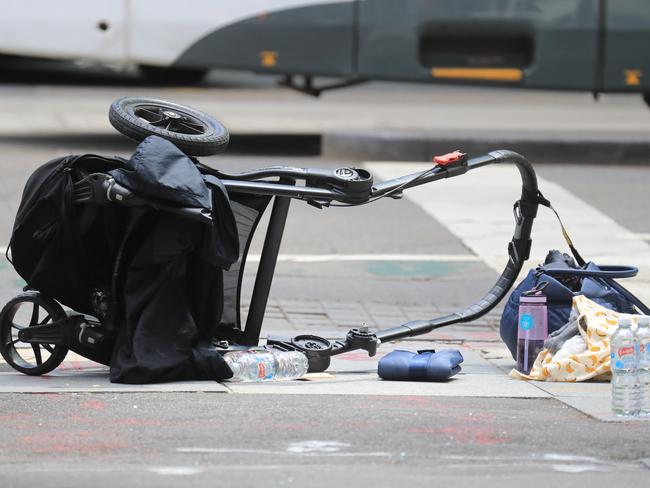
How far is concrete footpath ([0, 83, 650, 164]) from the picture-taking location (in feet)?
51.3

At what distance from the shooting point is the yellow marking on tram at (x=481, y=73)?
15.1 meters

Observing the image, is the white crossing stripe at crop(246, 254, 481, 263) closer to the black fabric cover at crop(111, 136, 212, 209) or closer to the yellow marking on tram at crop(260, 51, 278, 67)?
the black fabric cover at crop(111, 136, 212, 209)

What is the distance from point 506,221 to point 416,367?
5182 mm

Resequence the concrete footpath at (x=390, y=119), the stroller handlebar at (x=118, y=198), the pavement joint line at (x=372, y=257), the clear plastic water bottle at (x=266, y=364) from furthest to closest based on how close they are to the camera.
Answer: the concrete footpath at (x=390, y=119) → the pavement joint line at (x=372, y=257) → the clear plastic water bottle at (x=266, y=364) → the stroller handlebar at (x=118, y=198)

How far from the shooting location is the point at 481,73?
15102 millimetres

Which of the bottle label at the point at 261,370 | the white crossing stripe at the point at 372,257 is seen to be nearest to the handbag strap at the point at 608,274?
the bottle label at the point at 261,370

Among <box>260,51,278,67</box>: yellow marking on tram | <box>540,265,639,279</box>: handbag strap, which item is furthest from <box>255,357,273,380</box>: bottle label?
<box>260,51,278,67</box>: yellow marking on tram

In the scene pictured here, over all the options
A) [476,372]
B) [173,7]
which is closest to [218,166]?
[173,7]

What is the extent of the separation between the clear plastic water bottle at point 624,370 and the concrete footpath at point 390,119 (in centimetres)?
935

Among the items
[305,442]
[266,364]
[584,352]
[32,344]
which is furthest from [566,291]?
[32,344]

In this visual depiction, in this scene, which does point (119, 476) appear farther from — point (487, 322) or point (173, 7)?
point (173, 7)

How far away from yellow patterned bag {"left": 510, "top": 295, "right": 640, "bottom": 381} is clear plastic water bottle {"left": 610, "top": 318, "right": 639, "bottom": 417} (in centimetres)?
44

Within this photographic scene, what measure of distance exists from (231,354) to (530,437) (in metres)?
1.64

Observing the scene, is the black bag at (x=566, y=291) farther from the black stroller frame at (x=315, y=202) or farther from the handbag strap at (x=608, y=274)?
the black stroller frame at (x=315, y=202)
